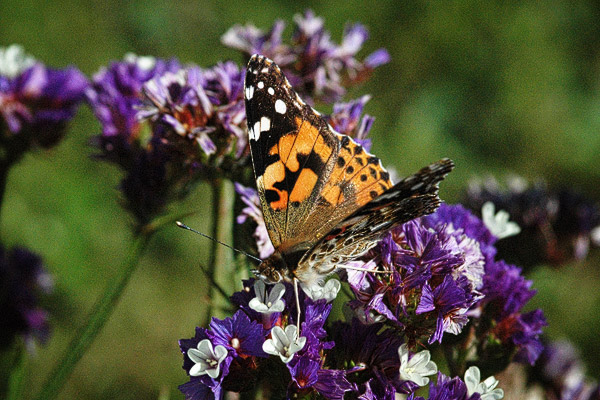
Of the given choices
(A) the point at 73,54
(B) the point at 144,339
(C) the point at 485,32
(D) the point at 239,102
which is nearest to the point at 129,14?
(A) the point at 73,54

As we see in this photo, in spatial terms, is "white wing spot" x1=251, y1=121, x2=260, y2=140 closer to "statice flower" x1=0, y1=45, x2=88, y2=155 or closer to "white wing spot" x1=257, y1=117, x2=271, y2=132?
"white wing spot" x1=257, y1=117, x2=271, y2=132

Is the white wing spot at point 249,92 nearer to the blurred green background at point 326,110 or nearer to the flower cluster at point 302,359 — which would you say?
the flower cluster at point 302,359

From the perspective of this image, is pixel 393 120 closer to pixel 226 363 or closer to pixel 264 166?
pixel 264 166

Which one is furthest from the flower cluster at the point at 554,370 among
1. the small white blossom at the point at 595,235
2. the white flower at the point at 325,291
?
the white flower at the point at 325,291

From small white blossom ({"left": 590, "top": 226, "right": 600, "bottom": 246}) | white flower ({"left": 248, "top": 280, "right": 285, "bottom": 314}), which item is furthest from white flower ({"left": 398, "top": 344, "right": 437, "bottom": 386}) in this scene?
small white blossom ({"left": 590, "top": 226, "right": 600, "bottom": 246})

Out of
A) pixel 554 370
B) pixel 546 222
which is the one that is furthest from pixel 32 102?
pixel 554 370

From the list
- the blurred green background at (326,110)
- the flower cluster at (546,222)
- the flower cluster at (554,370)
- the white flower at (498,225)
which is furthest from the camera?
the blurred green background at (326,110)
